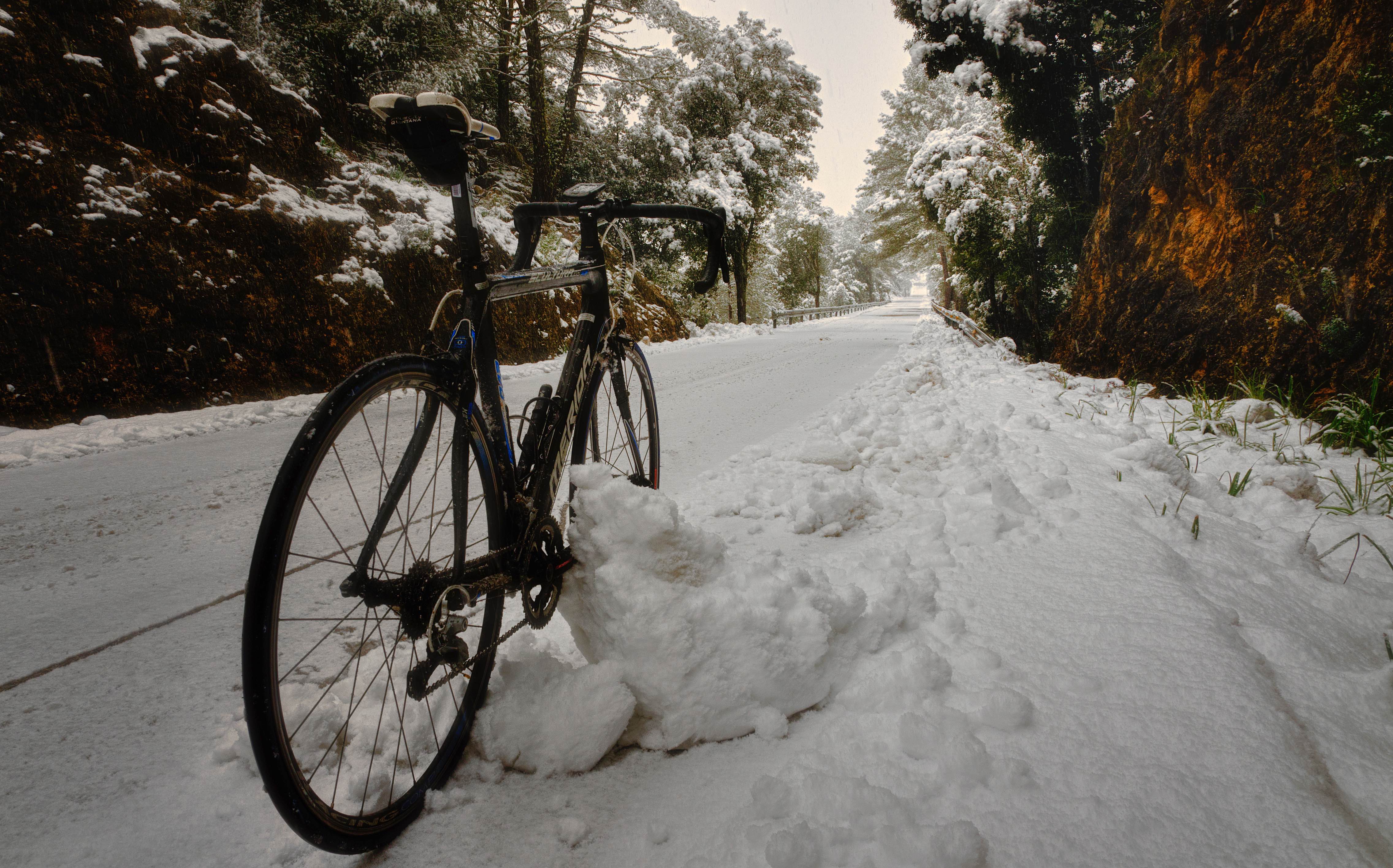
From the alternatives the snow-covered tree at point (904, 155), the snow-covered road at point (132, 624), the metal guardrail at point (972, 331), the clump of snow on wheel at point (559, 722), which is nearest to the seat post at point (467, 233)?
the clump of snow on wheel at point (559, 722)

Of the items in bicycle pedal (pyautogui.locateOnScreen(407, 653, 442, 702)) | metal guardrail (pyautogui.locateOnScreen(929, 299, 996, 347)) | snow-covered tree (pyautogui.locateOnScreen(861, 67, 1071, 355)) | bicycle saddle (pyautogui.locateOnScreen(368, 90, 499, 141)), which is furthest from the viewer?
snow-covered tree (pyautogui.locateOnScreen(861, 67, 1071, 355))

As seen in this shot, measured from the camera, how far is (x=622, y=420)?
2346mm

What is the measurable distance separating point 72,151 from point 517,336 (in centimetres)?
484

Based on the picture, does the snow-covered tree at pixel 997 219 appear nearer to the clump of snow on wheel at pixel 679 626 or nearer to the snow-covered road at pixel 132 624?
the snow-covered road at pixel 132 624

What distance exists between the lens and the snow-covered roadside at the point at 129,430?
3.55m

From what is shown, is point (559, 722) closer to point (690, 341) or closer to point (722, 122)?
point (690, 341)

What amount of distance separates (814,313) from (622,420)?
31.6m

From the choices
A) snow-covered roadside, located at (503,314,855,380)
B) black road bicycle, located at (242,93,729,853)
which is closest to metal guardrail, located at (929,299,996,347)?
snow-covered roadside, located at (503,314,855,380)

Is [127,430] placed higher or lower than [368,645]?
higher

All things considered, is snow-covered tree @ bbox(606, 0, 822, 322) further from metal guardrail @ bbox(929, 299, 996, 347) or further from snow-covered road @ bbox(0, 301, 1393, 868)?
snow-covered road @ bbox(0, 301, 1393, 868)

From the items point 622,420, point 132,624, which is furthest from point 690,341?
point 132,624

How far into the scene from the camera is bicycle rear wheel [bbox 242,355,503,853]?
89 cm

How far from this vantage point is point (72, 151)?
4.95 meters

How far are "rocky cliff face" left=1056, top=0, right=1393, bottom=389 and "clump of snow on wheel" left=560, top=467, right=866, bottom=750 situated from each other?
4.48 metres
